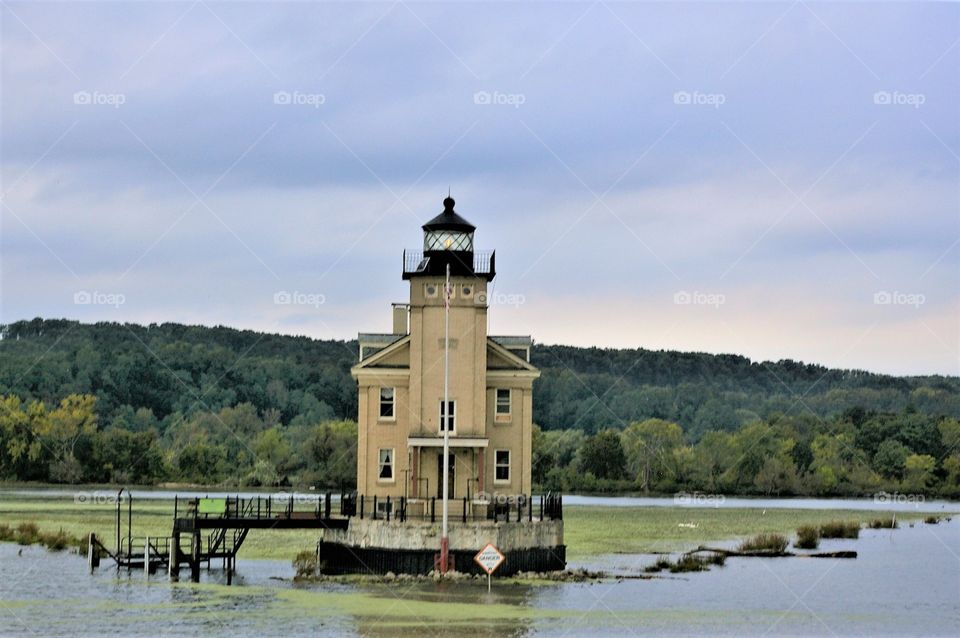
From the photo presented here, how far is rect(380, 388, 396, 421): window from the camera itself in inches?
2376

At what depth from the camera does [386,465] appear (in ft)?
198

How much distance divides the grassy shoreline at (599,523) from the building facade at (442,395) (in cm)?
962

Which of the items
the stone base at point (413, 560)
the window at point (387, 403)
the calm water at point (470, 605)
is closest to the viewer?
the calm water at point (470, 605)

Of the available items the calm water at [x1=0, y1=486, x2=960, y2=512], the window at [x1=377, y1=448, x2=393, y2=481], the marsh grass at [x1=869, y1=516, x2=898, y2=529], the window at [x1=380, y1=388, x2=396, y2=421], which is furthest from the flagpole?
the calm water at [x1=0, y1=486, x2=960, y2=512]

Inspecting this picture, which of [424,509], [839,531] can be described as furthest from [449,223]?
[839,531]

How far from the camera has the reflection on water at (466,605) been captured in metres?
46.0

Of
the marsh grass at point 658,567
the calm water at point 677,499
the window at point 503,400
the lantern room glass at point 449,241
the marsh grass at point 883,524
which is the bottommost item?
the marsh grass at point 658,567

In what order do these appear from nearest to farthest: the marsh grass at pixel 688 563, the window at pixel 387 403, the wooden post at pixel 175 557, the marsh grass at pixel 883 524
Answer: the wooden post at pixel 175 557 < the window at pixel 387 403 < the marsh grass at pixel 688 563 < the marsh grass at pixel 883 524

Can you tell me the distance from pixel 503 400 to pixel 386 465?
16.1 feet

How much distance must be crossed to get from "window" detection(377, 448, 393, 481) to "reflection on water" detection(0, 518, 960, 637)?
206 inches

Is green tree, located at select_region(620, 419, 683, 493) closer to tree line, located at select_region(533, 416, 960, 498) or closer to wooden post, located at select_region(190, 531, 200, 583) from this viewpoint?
tree line, located at select_region(533, 416, 960, 498)

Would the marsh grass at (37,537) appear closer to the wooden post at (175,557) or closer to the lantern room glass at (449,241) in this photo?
the wooden post at (175,557)

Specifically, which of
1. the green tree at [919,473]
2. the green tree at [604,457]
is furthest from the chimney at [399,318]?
the green tree at [919,473]

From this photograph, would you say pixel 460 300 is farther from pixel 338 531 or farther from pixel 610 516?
pixel 610 516
